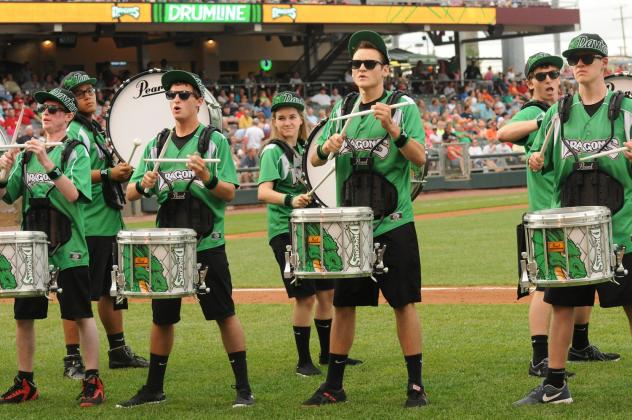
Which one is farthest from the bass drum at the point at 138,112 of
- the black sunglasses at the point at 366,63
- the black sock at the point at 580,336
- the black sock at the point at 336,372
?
the black sock at the point at 580,336

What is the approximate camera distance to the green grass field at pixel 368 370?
287 inches

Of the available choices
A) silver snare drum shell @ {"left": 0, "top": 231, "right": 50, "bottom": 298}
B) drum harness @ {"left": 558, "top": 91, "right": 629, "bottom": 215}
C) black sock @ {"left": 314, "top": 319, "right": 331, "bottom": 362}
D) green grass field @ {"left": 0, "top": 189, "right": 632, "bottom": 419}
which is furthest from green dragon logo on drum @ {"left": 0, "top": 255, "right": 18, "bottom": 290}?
drum harness @ {"left": 558, "top": 91, "right": 629, "bottom": 215}

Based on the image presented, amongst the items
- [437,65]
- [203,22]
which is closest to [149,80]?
[203,22]

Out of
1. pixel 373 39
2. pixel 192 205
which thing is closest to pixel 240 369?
pixel 192 205

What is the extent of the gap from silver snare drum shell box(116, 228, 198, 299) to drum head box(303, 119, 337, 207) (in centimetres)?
142

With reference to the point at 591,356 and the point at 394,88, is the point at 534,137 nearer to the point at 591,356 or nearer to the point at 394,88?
the point at 591,356

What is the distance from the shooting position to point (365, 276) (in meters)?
7.10

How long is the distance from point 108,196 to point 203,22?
96.9ft

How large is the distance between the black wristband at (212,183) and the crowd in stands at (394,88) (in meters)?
17.4

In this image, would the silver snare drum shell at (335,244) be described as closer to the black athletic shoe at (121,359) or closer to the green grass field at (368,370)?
the green grass field at (368,370)

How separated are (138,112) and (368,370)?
2.66 m

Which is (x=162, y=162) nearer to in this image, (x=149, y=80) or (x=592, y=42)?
(x=149, y=80)

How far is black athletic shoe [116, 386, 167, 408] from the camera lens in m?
7.61

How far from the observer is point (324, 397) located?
24.5 ft
